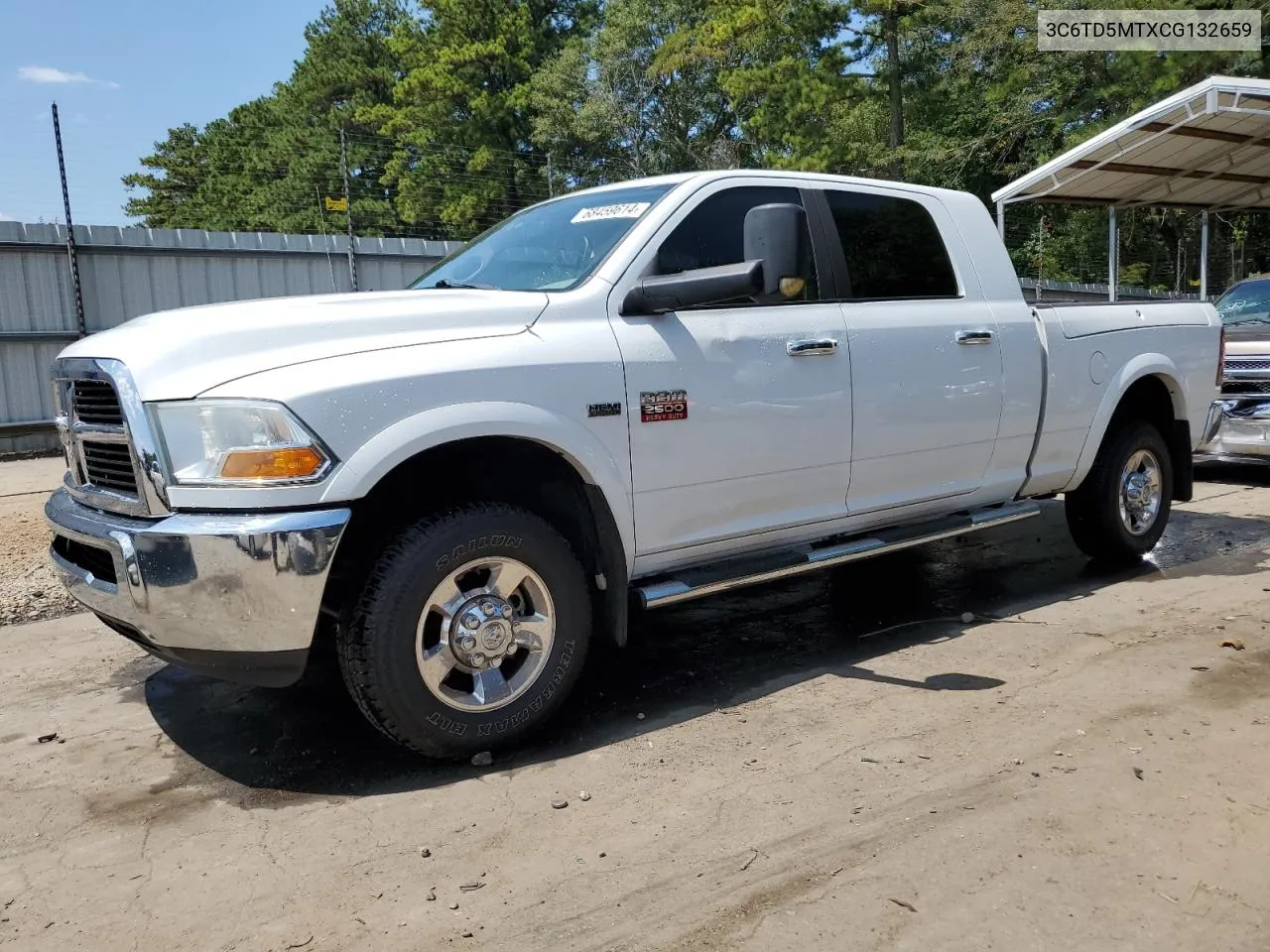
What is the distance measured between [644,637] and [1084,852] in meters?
2.47

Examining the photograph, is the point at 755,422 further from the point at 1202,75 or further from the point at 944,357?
the point at 1202,75

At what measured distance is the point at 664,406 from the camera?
376 cm

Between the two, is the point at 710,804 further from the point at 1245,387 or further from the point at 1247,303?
the point at 1247,303

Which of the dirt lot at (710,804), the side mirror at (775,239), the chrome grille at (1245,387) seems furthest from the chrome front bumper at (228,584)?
the chrome grille at (1245,387)

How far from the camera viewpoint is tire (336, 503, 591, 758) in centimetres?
322

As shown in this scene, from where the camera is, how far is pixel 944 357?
15.4 feet

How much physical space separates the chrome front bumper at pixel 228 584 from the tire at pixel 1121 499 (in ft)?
14.5

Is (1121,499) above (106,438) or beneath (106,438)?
beneath

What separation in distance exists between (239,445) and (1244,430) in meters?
8.37

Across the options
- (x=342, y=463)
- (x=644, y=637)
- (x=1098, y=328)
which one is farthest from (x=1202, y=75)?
(x=342, y=463)

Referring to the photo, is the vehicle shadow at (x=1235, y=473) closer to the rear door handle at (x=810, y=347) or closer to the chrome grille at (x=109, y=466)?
the rear door handle at (x=810, y=347)

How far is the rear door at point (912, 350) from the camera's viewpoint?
4.43m

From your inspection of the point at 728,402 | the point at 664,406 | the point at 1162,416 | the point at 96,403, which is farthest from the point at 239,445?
the point at 1162,416

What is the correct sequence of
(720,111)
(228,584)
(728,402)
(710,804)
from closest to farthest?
1. (228,584)
2. (710,804)
3. (728,402)
4. (720,111)
